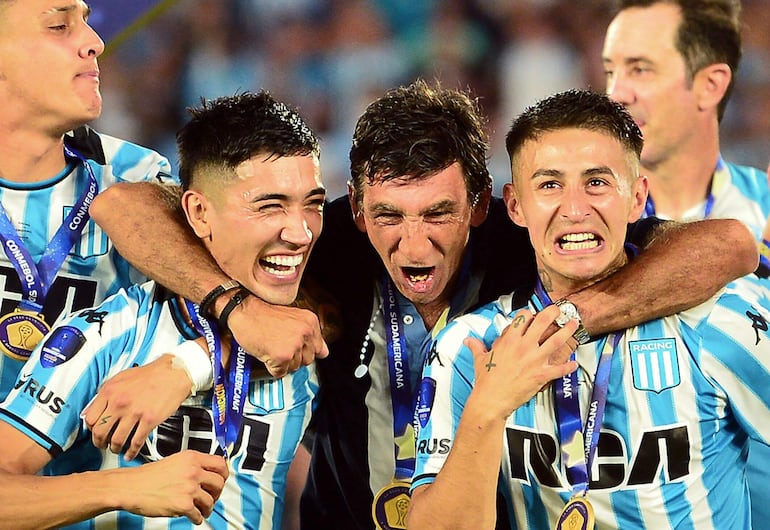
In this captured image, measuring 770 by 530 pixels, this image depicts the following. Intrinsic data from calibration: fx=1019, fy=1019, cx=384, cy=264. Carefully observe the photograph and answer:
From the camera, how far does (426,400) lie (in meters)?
2.48

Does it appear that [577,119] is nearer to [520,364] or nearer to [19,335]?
[520,364]

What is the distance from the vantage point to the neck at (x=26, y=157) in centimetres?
307

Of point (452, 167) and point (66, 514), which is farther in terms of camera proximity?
point (452, 167)

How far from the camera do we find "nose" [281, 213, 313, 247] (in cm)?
267

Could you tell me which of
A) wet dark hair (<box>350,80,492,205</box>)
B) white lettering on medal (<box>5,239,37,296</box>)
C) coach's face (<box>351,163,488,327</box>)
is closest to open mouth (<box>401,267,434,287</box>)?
coach's face (<box>351,163,488,327</box>)

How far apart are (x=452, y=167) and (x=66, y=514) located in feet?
4.26

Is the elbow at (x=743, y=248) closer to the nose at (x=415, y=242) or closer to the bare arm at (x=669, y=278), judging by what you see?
the bare arm at (x=669, y=278)

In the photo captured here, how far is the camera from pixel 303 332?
2.47 metres

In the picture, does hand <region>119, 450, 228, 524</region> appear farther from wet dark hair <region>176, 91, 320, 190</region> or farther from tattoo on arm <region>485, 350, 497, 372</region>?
wet dark hair <region>176, 91, 320, 190</region>

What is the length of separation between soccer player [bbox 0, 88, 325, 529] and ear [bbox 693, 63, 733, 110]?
282 cm

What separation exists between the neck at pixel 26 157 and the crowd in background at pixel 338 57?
2.58 meters

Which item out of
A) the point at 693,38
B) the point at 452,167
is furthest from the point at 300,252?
A: the point at 693,38

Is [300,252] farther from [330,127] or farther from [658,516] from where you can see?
[330,127]

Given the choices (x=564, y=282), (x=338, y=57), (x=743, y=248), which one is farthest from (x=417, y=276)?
(x=338, y=57)
